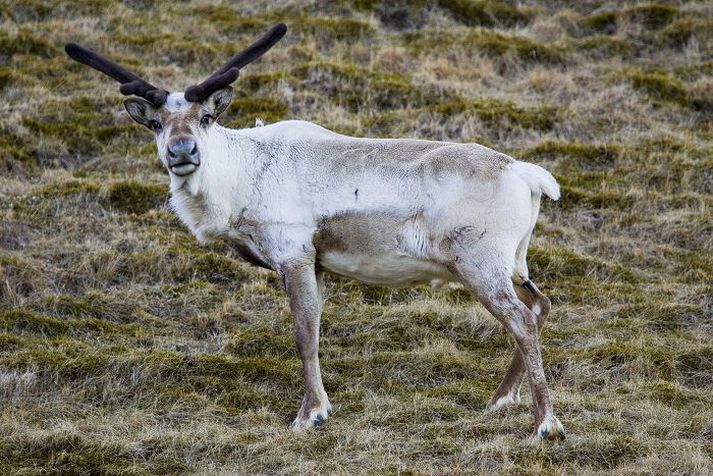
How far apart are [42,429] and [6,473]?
0.76 meters

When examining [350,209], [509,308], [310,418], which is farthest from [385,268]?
[310,418]

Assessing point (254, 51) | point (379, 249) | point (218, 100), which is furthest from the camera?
point (254, 51)

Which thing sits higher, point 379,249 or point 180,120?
point 180,120

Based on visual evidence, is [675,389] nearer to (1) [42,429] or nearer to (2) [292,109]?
(1) [42,429]

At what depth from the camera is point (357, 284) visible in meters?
12.2

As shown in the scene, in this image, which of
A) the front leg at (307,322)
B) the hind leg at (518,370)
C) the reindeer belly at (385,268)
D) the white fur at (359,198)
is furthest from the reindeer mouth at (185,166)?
the hind leg at (518,370)

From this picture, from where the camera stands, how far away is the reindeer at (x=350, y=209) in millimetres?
8828

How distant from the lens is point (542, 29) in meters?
20.7

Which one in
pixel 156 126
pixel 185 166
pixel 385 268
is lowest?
pixel 385 268

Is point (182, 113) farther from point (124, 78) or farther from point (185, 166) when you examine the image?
point (124, 78)

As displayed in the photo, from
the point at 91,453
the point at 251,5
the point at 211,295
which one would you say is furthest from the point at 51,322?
the point at 251,5

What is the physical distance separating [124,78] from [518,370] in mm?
4396

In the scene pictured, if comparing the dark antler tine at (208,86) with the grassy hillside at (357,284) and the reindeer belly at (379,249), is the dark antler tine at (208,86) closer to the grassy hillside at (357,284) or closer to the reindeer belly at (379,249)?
the reindeer belly at (379,249)

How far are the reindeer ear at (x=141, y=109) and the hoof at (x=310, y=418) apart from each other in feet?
9.28
